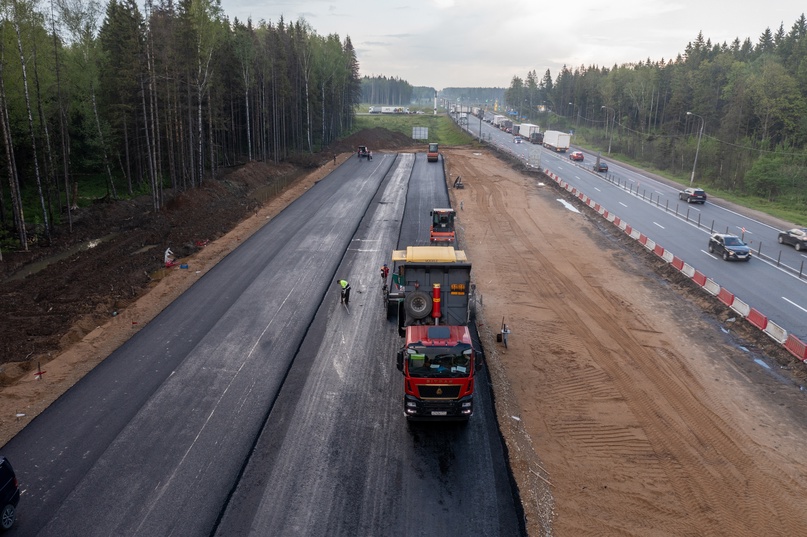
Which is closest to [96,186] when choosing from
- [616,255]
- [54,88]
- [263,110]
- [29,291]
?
[54,88]

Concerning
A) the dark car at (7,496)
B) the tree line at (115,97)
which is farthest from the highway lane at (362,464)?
the tree line at (115,97)

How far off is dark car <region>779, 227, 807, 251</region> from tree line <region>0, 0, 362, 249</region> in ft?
153

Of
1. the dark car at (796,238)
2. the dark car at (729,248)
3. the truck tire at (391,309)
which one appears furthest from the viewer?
the dark car at (796,238)

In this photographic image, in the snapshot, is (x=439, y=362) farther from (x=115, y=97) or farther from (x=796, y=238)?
(x=115, y=97)

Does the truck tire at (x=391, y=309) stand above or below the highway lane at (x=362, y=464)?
above

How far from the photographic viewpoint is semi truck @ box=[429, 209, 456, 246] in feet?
109

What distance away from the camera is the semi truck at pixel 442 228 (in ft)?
109

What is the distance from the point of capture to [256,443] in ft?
45.7

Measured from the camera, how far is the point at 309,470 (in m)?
12.9

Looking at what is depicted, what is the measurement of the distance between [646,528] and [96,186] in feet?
190

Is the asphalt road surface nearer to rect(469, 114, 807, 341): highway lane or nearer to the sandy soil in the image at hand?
the sandy soil

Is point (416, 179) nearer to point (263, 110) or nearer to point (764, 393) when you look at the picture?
point (263, 110)

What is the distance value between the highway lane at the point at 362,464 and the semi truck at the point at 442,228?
1443 centimetres

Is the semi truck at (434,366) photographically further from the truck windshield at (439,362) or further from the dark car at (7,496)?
the dark car at (7,496)
